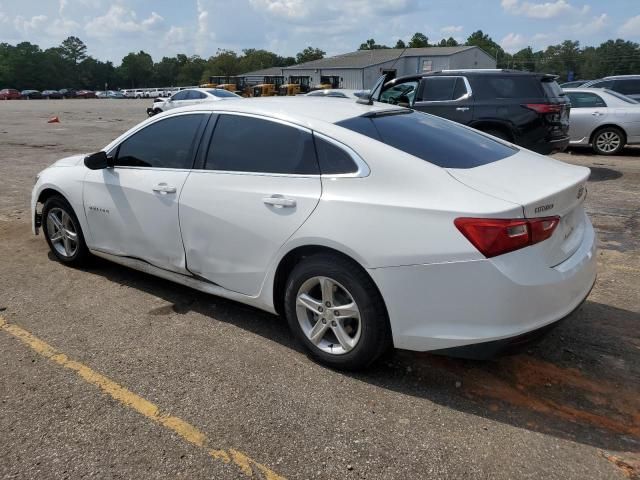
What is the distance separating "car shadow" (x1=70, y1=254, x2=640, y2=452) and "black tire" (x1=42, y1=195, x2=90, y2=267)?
1.74 metres

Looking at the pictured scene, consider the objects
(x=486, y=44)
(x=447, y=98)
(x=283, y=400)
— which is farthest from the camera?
(x=486, y=44)

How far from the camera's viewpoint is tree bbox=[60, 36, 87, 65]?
5366 inches

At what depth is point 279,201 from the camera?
3.35 metres

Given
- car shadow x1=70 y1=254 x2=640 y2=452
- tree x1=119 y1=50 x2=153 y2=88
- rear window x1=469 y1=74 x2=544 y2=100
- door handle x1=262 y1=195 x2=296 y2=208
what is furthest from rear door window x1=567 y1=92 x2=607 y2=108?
tree x1=119 y1=50 x2=153 y2=88

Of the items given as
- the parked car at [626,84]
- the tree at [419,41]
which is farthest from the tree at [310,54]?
the parked car at [626,84]

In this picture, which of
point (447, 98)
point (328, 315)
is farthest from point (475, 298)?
point (447, 98)

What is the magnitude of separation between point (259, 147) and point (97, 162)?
1.65 m

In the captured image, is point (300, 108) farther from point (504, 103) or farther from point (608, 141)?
point (608, 141)

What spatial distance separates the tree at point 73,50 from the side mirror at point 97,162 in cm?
14905

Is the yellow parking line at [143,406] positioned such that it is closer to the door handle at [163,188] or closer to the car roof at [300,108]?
the door handle at [163,188]

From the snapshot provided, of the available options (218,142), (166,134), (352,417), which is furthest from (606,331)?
(166,134)

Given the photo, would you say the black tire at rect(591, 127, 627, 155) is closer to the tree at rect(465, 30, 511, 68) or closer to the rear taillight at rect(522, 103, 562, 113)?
the rear taillight at rect(522, 103, 562, 113)

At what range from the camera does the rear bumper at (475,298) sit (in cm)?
268

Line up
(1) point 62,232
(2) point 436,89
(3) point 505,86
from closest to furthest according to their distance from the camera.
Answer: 1. (1) point 62,232
2. (3) point 505,86
3. (2) point 436,89
